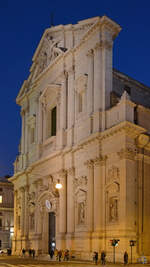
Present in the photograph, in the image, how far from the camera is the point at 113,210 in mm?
25422

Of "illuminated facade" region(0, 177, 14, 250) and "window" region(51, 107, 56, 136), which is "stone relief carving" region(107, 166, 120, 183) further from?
"illuminated facade" region(0, 177, 14, 250)

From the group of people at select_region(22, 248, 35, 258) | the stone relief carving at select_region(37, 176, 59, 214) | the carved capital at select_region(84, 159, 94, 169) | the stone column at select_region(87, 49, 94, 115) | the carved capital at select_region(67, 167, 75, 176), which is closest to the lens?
the carved capital at select_region(84, 159, 94, 169)

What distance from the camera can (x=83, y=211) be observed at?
93.1 feet

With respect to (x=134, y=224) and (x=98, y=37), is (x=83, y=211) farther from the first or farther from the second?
(x=98, y=37)

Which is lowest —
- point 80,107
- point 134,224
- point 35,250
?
point 35,250

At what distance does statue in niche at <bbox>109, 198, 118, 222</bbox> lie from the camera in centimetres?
2522

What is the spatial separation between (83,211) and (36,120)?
13.0 meters

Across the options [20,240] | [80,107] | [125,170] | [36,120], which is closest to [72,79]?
[80,107]

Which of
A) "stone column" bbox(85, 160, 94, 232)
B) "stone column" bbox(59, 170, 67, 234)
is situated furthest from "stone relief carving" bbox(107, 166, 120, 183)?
"stone column" bbox(59, 170, 67, 234)

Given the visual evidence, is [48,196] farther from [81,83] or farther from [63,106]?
[81,83]

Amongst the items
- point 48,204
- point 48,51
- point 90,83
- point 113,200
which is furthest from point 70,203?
point 48,51

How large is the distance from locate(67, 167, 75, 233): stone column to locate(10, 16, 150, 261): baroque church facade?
0.07 metres

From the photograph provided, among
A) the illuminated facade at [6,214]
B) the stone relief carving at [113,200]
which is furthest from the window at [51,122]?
the illuminated facade at [6,214]

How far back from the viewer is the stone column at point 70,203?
29.4 meters
